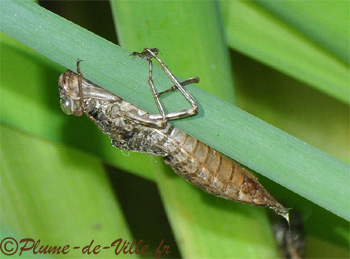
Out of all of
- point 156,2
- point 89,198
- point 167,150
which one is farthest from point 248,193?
point 156,2

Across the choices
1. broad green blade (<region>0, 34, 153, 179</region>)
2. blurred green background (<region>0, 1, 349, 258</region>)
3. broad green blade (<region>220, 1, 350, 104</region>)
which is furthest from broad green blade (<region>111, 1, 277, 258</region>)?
broad green blade (<region>0, 34, 153, 179</region>)

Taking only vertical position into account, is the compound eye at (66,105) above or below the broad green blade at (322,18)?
below

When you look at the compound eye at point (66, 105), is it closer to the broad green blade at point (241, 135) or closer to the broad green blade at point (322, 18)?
the broad green blade at point (241, 135)

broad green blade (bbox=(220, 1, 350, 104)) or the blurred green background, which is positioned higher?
broad green blade (bbox=(220, 1, 350, 104))

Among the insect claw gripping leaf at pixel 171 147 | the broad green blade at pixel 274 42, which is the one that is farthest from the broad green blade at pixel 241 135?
the broad green blade at pixel 274 42

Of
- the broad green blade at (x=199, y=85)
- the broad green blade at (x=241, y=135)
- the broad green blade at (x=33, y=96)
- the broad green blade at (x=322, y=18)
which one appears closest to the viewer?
the broad green blade at (x=241, y=135)

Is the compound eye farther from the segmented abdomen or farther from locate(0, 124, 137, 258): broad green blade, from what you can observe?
the segmented abdomen

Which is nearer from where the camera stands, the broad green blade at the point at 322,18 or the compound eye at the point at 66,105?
the broad green blade at the point at 322,18

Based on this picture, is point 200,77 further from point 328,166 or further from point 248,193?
point 328,166
